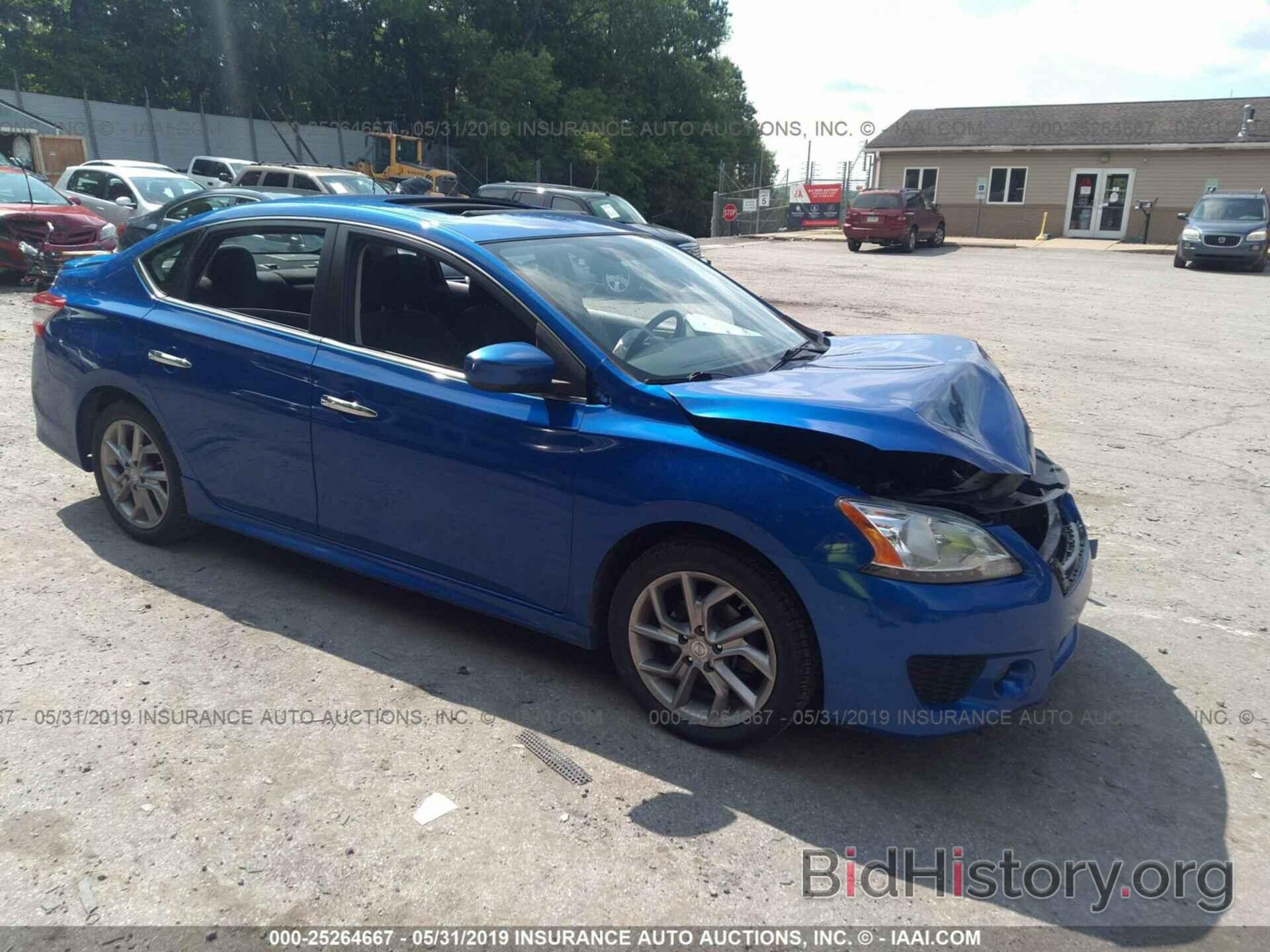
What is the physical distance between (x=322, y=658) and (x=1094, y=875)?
2.79m

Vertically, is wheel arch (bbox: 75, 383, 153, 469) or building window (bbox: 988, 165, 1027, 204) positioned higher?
building window (bbox: 988, 165, 1027, 204)

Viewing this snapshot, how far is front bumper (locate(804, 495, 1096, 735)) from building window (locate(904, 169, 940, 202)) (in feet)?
129

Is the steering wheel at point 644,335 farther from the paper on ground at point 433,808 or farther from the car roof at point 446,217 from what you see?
the paper on ground at point 433,808

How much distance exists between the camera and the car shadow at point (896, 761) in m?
2.88

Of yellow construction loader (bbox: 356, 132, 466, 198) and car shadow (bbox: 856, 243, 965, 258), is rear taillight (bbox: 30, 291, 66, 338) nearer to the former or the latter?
yellow construction loader (bbox: 356, 132, 466, 198)

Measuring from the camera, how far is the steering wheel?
11.7 feet

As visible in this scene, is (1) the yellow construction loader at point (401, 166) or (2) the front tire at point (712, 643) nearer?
(2) the front tire at point (712, 643)

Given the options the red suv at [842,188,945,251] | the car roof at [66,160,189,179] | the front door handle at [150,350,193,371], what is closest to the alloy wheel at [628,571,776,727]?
the front door handle at [150,350,193,371]

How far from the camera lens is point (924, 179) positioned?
39.7 m

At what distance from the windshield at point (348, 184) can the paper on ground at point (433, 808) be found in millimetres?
14107

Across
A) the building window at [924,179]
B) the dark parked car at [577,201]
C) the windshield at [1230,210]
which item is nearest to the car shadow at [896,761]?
the dark parked car at [577,201]

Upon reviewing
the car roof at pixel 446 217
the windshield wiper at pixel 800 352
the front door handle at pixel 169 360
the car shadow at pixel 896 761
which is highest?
the car roof at pixel 446 217

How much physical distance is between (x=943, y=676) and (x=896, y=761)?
0.53m
